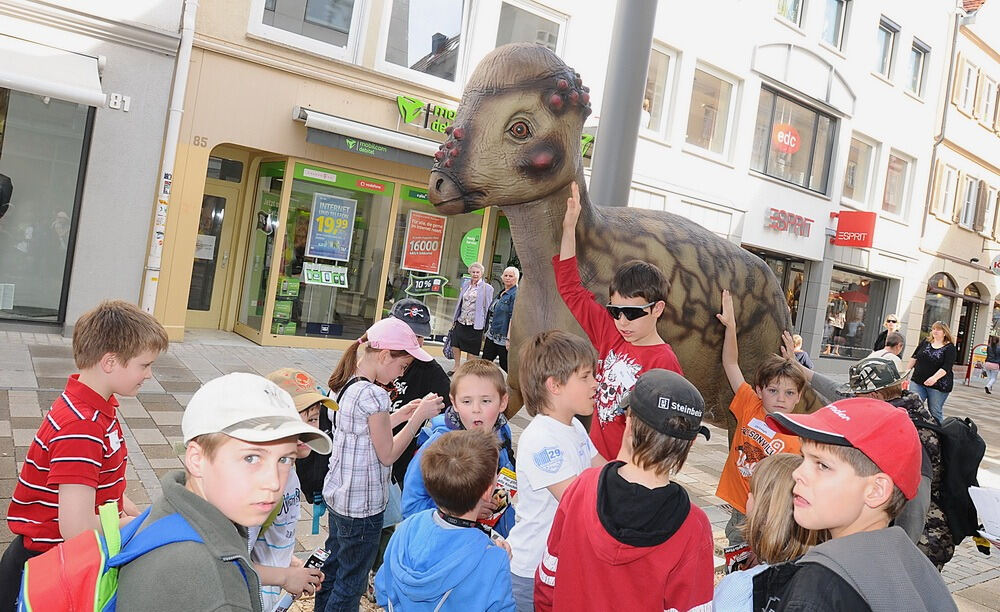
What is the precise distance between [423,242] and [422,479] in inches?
384

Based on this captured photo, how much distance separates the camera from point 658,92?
13727 mm

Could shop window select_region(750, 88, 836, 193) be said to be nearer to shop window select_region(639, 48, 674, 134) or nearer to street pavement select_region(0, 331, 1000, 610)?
shop window select_region(639, 48, 674, 134)

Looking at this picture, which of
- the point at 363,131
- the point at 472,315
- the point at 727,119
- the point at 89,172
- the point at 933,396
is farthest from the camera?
the point at 727,119

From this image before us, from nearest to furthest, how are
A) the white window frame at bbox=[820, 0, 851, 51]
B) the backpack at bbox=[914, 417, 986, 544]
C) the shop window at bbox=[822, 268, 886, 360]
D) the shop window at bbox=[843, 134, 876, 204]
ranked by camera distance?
the backpack at bbox=[914, 417, 986, 544] → the white window frame at bbox=[820, 0, 851, 51] → the shop window at bbox=[843, 134, 876, 204] → the shop window at bbox=[822, 268, 886, 360]

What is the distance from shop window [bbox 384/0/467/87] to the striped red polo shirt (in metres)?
9.36

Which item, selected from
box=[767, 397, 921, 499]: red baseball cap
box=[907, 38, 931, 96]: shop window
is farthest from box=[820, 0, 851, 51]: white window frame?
box=[767, 397, 921, 499]: red baseball cap

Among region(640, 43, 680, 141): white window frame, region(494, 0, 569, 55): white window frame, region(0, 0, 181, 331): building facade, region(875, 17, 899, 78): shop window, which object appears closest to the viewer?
region(0, 0, 181, 331): building facade

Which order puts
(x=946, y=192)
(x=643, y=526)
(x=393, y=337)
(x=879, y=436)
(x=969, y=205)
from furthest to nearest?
(x=969, y=205) → (x=946, y=192) → (x=393, y=337) → (x=643, y=526) → (x=879, y=436)

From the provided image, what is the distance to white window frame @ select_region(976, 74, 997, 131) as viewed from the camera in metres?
20.3

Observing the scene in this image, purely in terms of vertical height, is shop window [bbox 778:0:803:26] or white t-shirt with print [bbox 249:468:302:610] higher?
shop window [bbox 778:0:803:26]

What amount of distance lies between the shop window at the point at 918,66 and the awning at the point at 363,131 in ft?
43.9

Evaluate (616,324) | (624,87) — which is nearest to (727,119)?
(624,87)

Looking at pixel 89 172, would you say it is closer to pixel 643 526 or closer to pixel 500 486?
pixel 500 486

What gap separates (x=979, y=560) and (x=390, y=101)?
872cm
